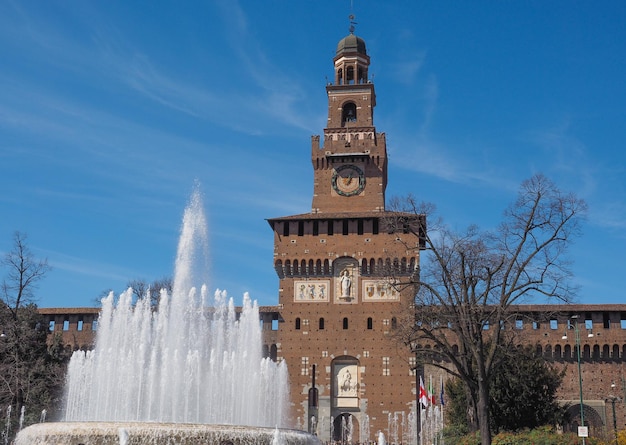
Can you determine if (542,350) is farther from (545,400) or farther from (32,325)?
(32,325)

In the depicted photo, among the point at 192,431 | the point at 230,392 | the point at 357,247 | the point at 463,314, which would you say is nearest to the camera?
the point at 192,431

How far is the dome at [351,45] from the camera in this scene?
157 ft

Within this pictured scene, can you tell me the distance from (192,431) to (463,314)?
31.9 ft

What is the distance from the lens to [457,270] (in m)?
24.2

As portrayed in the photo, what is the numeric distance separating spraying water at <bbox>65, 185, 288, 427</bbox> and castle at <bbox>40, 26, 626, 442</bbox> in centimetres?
897

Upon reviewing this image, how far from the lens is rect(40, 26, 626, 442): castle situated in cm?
4025

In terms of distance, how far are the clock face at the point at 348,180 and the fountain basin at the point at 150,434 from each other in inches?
1101

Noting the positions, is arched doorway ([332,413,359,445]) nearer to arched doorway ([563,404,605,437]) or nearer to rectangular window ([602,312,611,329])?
arched doorway ([563,404,605,437])

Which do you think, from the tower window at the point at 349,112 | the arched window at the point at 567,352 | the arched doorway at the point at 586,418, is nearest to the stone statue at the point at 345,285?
the tower window at the point at 349,112

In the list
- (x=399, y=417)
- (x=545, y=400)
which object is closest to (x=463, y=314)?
(x=545, y=400)

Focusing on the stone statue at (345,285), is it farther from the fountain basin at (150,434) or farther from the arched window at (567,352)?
the fountain basin at (150,434)

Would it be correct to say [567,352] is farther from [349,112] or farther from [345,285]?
[349,112]

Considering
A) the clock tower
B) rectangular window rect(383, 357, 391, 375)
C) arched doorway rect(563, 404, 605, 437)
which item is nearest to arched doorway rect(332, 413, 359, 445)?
rectangular window rect(383, 357, 391, 375)

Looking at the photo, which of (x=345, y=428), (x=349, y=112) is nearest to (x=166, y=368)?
(x=345, y=428)
